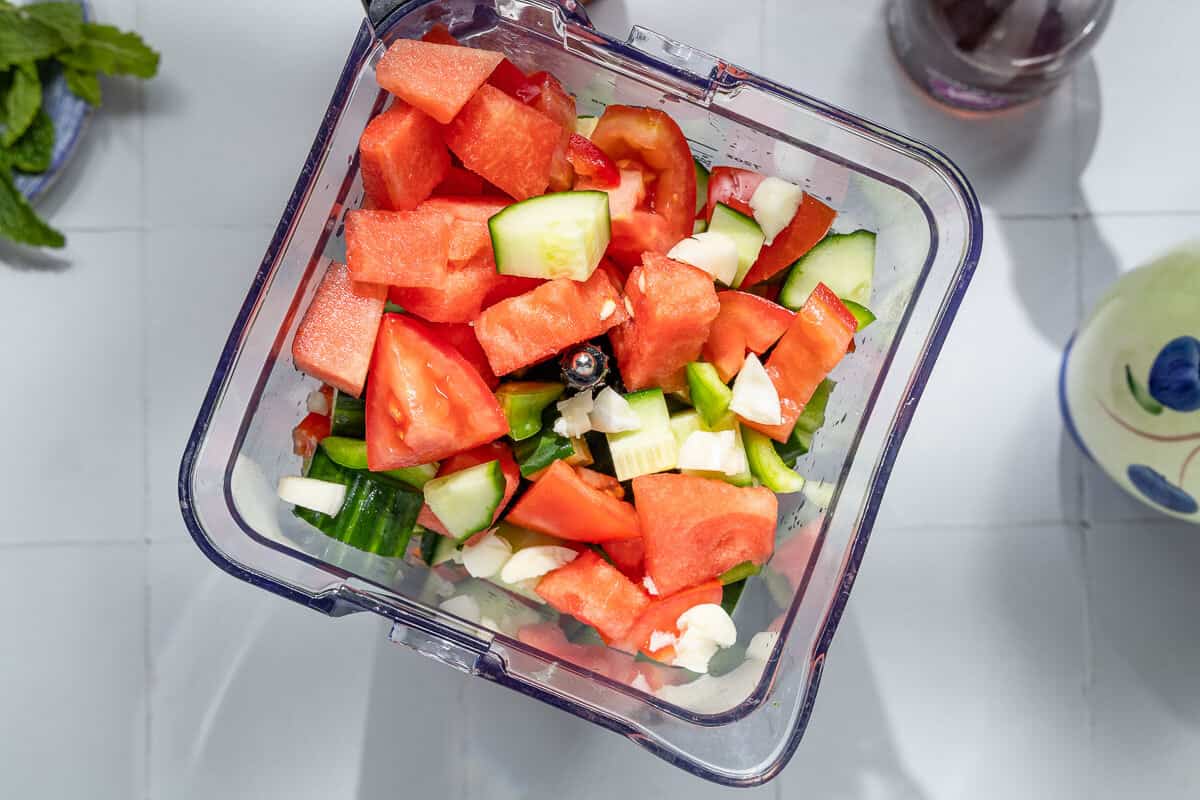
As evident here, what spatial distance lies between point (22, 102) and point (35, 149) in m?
0.05

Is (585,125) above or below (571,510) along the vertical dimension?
above

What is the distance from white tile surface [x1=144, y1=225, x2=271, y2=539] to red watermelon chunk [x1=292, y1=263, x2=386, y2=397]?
312 mm

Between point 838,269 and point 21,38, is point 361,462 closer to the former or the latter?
point 838,269

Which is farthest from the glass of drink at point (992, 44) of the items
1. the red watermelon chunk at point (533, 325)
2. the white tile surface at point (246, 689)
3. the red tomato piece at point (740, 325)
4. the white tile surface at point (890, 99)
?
the white tile surface at point (246, 689)

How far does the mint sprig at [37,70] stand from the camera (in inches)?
39.4

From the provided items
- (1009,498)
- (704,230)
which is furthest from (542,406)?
(1009,498)

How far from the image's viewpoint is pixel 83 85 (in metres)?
1.03

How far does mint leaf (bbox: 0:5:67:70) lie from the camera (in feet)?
3.27

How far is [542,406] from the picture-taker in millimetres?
834

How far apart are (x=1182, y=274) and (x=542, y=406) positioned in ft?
1.91

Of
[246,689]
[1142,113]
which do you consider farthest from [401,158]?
[1142,113]

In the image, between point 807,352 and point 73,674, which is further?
point 73,674

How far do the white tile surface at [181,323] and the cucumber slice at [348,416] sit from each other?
0.94 feet

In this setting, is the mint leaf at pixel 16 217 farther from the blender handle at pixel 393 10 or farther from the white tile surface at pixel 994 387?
the white tile surface at pixel 994 387
